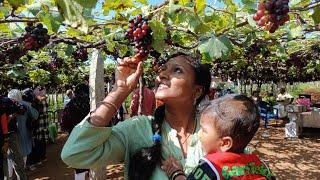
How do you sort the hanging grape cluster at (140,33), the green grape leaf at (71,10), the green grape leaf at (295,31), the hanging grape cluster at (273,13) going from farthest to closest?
the green grape leaf at (295,31) < the hanging grape cluster at (140,33) < the hanging grape cluster at (273,13) < the green grape leaf at (71,10)

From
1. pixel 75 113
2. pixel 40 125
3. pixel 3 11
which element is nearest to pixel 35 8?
pixel 3 11

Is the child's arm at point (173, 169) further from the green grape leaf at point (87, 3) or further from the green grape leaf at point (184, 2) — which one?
the green grape leaf at point (184, 2)

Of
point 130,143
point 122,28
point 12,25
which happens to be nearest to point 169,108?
point 130,143

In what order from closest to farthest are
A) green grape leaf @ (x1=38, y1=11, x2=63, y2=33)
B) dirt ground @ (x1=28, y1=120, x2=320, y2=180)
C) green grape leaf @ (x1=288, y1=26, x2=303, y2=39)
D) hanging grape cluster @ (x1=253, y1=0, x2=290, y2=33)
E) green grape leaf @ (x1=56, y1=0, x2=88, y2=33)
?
green grape leaf @ (x1=56, y1=0, x2=88, y2=33) → hanging grape cluster @ (x1=253, y1=0, x2=290, y2=33) → green grape leaf @ (x1=38, y1=11, x2=63, y2=33) → green grape leaf @ (x1=288, y1=26, x2=303, y2=39) → dirt ground @ (x1=28, y1=120, x2=320, y2=180)

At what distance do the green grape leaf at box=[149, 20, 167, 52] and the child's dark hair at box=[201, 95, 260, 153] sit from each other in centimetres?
73

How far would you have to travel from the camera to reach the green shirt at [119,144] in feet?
5.73

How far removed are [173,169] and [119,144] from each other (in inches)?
11.4

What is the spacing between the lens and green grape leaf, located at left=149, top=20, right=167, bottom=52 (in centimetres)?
A: 231

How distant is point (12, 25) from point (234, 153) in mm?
2494

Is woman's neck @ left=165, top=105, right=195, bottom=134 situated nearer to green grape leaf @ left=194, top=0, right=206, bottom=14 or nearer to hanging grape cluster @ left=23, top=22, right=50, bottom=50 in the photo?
green grape leaf @ left=194, top=0, right=206, bottom=14

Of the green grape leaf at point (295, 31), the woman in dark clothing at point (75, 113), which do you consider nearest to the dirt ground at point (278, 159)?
the woman in dark clothing at point (75, 113)

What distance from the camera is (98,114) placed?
69.5 inches

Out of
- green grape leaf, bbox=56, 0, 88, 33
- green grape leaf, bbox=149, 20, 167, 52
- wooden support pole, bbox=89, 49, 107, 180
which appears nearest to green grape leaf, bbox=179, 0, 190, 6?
green grape leaf, bbox=149, 20, 167, 52

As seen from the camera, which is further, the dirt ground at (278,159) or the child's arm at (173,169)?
the dirt ground at (278,159)
